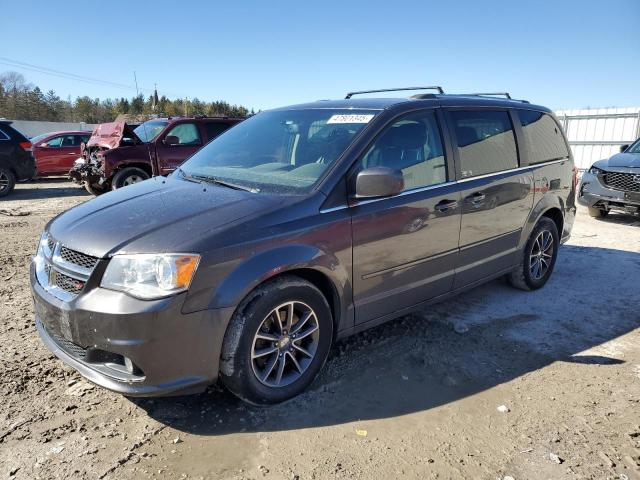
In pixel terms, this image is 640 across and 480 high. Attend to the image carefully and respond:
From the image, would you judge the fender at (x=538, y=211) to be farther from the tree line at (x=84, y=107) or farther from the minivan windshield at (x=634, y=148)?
the tree line at (x=84, y=107)

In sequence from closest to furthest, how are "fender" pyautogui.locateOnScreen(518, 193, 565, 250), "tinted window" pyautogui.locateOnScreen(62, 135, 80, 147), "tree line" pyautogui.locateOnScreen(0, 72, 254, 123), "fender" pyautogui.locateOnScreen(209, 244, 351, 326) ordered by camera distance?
"fender" pyautogui.locateOnScreen(209, 244, 351, 326)
"fender" pyautogui.locateOnScreen(518, 193, 565, 250)
"tinted window" pyautogui.locateOnScreen(62, 135, 80, 147)
"tree line" pyautogui.locateOnScreen(0, 72, 254, 123)

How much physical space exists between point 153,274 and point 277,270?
662mm

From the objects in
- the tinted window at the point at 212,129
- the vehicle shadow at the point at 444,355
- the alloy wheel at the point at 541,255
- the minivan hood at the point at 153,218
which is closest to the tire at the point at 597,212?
the vehicle shadow at the point at 444,355

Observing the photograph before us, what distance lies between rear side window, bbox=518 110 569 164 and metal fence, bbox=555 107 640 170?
12371 mm

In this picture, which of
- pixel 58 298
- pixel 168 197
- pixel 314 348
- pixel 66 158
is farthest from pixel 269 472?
pixel 66 158

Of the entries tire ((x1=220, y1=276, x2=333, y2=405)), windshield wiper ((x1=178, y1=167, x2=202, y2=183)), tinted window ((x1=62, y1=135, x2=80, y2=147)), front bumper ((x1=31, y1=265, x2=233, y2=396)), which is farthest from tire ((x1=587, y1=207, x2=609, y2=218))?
tinted window ((x1=62, y1=135, x2=80, y2=147))

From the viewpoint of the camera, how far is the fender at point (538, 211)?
4.72 m

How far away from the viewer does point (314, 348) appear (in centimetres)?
311

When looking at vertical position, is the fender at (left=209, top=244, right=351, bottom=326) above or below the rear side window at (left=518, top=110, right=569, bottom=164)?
below

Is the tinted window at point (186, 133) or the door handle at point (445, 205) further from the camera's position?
the tinted window at point (186, 133)

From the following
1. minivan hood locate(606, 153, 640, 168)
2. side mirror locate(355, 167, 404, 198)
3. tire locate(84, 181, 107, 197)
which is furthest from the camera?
tire locate(84, 181, 107, 197)

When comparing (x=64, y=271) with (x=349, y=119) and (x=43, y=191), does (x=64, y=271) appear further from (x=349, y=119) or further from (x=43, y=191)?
(x=43, y=191)

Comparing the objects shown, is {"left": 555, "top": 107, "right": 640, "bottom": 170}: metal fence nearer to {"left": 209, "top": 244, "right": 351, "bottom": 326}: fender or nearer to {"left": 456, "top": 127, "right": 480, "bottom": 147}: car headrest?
{"left": 456, "top": 127, "right": 480, "bottom": 147}: car headrest

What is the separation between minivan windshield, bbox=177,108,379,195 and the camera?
10.7ft
